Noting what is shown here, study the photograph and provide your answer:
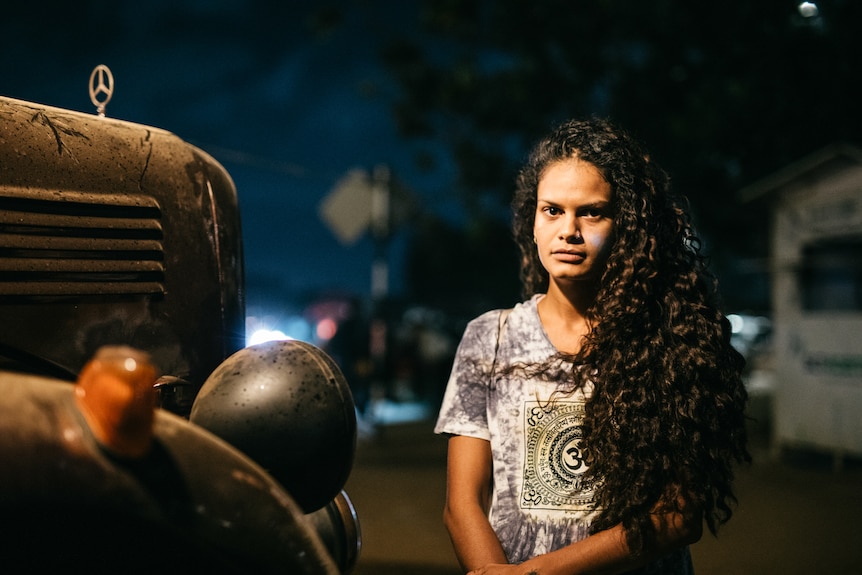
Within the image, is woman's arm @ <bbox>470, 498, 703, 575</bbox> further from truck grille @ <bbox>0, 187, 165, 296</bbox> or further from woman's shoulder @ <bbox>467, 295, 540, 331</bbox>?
truck grille @ <bbox>0, 187, 165, 296</bbox>

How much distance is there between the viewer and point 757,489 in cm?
798

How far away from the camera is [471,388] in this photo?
83.6 inches

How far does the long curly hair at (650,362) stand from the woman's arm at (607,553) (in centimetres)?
2

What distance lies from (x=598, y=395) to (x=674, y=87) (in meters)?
11.9

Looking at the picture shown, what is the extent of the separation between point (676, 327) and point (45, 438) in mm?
1449

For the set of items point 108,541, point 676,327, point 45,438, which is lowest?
point 108,541

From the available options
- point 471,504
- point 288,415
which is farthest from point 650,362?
point 288,415

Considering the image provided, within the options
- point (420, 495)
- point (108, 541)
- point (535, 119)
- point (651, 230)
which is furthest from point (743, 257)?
point (108, 541)

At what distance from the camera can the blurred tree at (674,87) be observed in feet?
35.5

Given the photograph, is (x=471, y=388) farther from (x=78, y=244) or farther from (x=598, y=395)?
(x=78, y=244)

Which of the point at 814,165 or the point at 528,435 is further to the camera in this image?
the point at 814,165

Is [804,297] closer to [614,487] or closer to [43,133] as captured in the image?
[614,487]

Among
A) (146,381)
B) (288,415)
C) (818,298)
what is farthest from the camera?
(818,298)

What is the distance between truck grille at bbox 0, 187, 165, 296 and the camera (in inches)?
79.6
